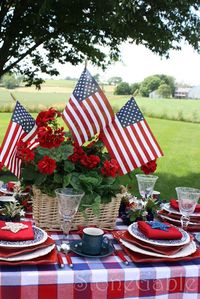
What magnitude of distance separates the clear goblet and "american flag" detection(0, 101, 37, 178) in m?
0.51

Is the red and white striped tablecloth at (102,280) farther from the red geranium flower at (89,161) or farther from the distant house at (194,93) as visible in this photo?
the distant house at (194,93)

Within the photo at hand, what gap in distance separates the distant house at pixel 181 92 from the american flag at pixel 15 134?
2292 centimetres

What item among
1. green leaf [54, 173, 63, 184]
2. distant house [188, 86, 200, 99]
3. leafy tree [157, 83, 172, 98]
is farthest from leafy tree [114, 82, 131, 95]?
distant house [188, 86, 200, 99]

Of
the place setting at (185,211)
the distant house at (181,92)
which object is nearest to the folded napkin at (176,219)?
the place setting at (185,211)

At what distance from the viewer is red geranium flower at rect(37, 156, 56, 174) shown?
192 centimetres

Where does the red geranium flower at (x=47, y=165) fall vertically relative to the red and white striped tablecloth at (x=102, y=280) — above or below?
above

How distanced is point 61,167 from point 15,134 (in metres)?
0.41

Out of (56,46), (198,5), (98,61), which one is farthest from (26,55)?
(198,5)

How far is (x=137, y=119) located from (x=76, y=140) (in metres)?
0.39

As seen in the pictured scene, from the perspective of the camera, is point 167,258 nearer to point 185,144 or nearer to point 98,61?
point 98,61

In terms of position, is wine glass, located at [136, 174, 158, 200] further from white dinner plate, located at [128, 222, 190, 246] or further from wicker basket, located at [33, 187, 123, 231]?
white dinner plate, located at [128, 222, 190, 246]

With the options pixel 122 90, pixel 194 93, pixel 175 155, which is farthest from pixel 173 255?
pixel 194 93

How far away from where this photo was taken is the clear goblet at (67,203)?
177 cm

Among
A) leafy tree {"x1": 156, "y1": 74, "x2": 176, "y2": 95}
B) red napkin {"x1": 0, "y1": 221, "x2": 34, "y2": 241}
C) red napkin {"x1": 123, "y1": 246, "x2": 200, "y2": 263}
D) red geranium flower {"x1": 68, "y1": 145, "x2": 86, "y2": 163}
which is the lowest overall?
red napkin {"x1": 123, "y1": 246, "x2": 200, "y2": 263}
